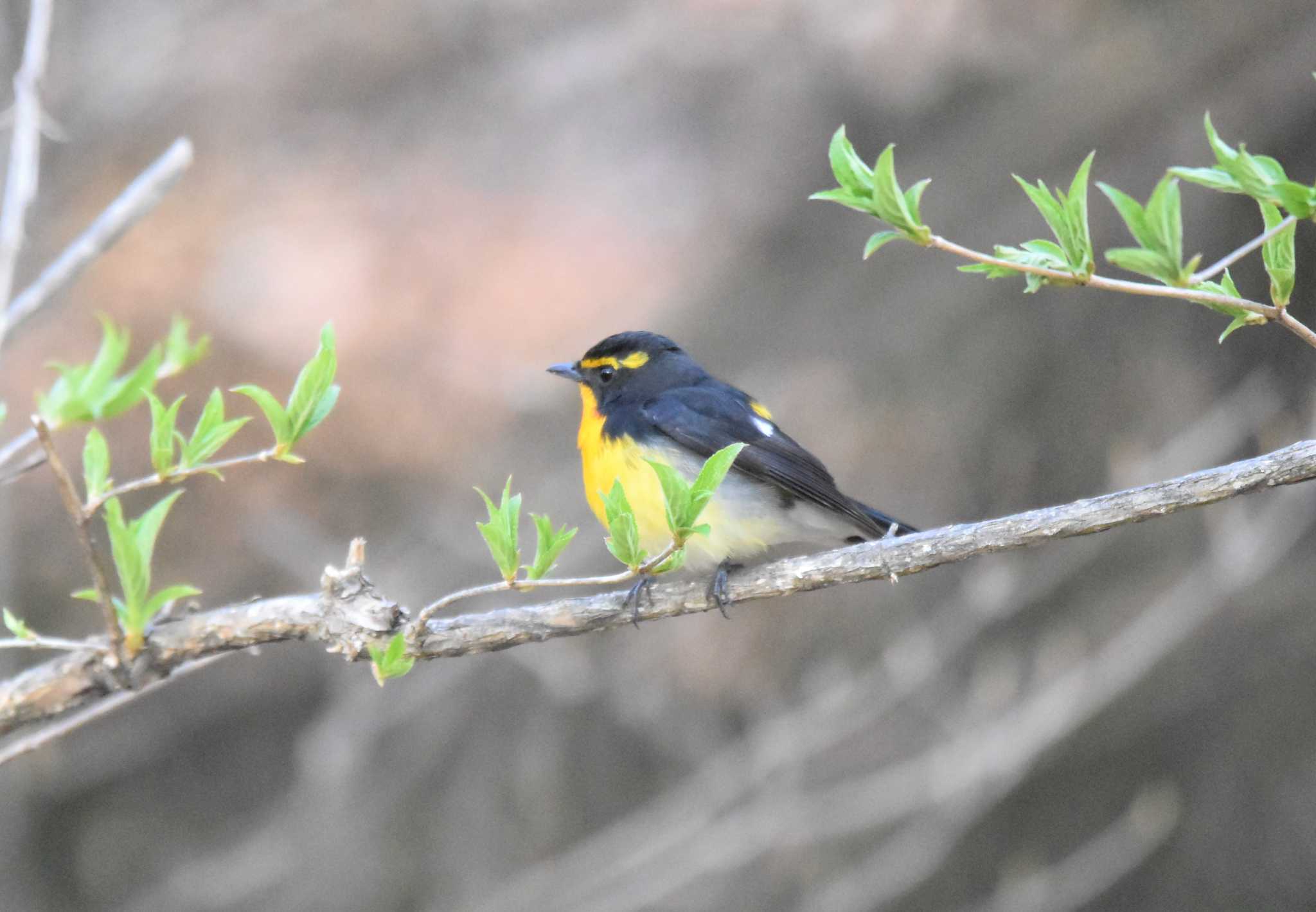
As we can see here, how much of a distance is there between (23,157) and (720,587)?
1.56m

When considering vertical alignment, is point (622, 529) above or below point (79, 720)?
below

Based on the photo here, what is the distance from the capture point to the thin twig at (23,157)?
→ 2078 mm

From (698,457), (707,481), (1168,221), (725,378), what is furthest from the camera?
(725,378)

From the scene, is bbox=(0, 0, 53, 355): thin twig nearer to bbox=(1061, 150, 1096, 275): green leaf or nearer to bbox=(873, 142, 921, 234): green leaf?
bbox=(873, 142, 921, 234): green leaf

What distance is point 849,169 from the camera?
1.60 metres

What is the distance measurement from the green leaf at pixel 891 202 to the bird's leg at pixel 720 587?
3.37 feet

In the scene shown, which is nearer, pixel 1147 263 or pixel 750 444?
pixel 1147 263

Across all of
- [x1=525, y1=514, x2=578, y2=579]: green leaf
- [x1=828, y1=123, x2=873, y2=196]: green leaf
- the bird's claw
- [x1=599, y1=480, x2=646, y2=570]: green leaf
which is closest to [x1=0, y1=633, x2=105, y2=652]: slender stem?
[x1=525, y1=514, x2=578, y2=579]: green leaf

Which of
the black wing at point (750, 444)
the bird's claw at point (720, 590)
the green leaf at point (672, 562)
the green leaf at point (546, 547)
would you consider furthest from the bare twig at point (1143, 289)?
the black wing at point (750, 444)

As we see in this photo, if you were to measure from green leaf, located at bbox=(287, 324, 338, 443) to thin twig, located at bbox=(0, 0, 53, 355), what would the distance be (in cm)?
54

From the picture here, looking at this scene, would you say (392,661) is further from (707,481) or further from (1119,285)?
(1119,285)

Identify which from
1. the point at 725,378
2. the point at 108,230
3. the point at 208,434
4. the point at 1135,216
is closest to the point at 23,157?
the point at 108,230

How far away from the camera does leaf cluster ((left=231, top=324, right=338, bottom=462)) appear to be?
1757 millimetres

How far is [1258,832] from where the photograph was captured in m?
5.19
